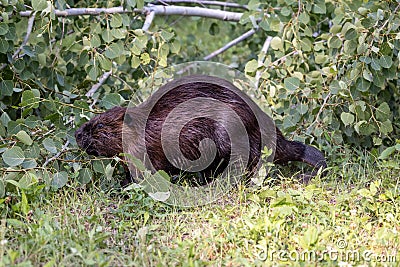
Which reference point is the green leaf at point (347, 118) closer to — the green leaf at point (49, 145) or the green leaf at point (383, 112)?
the green leaf at point (383, 112)

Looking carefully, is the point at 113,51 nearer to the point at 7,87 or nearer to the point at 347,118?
the point at 7,87

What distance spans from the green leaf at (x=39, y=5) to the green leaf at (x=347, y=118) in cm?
165

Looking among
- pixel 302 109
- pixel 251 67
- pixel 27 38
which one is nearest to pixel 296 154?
pixel 302 109

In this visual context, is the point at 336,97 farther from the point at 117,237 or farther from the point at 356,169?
the point at 117,237

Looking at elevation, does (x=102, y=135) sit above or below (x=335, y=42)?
below

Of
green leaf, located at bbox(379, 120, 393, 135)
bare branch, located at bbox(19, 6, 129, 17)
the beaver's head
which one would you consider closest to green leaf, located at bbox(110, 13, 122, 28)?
bare branch, located at bbox(19, 6, 129, 17)

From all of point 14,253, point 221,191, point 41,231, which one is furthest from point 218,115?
point 14,253

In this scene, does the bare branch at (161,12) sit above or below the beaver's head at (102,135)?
above

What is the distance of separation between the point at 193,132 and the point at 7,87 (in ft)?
3.34

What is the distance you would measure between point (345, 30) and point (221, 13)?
1.15 metres

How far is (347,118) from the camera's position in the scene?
3521mm

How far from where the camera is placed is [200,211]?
297 cm

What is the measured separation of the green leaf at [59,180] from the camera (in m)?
2.99

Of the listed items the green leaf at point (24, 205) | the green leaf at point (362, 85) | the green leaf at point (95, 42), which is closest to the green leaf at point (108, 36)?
the green leaf at point (95, 42)
